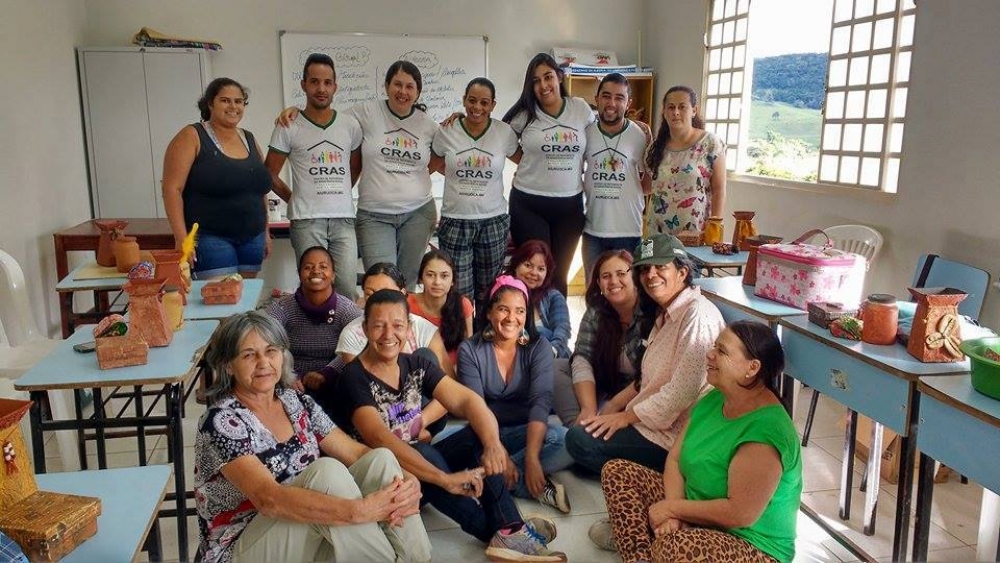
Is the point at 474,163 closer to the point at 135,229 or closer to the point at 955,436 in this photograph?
the point at 955,436

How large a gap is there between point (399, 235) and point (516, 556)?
1770mm

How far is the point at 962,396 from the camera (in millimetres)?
1807

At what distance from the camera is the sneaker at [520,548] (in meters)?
2.23

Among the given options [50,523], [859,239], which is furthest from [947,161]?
[50,523]

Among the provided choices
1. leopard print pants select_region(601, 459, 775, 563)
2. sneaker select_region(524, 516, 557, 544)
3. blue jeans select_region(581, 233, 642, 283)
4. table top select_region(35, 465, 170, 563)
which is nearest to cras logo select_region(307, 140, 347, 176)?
blue jeans select_region(581, 233, 642, 283)

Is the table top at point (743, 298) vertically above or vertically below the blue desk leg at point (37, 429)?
above

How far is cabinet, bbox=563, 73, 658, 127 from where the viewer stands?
6203 millimetres

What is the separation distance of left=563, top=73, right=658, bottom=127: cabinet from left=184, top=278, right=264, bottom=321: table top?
3.92 meters

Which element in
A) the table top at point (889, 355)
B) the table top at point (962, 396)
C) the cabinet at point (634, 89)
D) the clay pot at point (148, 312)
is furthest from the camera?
the cabinet at point (634, 89)

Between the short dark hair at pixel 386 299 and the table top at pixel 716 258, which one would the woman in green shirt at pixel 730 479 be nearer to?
the short dark hair at pixel 386 299

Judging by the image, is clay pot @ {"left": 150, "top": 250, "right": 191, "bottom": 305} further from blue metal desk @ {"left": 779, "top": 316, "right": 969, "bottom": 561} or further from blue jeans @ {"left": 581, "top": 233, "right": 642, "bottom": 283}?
blue metal desk @ {"left": 779, "top": 316, "right": 969, "bottom": 561}

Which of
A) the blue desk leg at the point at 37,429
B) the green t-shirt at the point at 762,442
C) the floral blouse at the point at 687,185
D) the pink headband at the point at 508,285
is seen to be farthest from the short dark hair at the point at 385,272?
the green t-shirt at the point at 762,442

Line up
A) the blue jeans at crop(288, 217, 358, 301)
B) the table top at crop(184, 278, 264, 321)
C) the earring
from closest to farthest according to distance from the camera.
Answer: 1. the table top at crop(184, 278, 264, 321)
2. the earring
3. the blue jeans at crop(288, 217, 358, 301)

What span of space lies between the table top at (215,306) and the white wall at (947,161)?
301 centimetres
